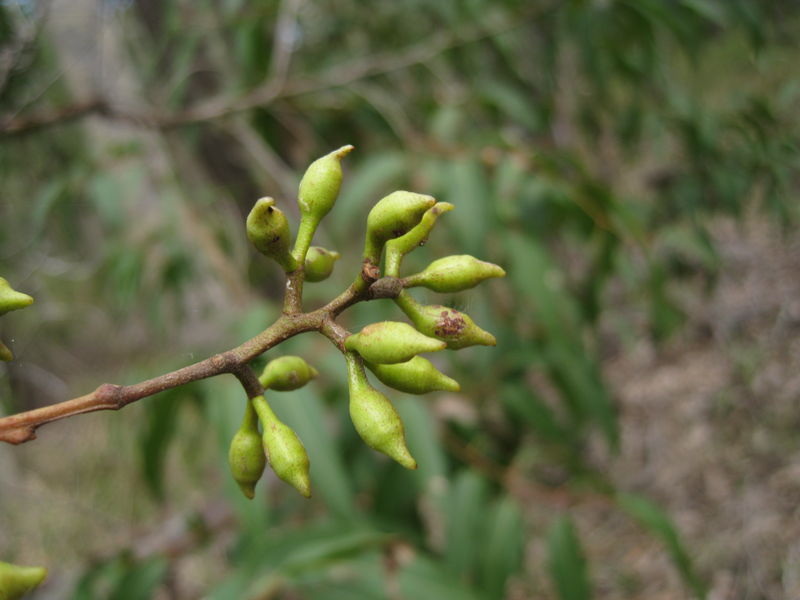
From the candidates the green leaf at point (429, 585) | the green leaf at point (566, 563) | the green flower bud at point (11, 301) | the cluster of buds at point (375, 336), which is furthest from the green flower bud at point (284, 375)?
the green leaf at point (566, 563)

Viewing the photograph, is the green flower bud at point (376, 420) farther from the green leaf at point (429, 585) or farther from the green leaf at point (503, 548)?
the green leaf at point (503, 548)

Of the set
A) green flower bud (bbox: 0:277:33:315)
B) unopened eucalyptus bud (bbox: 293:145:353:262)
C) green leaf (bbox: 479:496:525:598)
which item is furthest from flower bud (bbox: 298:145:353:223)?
green leaf (bbox: 479:496:525:598)

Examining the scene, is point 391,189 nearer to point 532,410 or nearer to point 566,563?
point 532,410

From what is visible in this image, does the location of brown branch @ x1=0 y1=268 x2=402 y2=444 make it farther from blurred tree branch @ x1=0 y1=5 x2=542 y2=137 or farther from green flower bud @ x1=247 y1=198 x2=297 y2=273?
blurred tree branch @ x1=0 y1=5 x2=542 y2=137

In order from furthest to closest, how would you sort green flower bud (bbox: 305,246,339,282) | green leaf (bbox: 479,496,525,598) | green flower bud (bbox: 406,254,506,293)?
green leaf (bbox: 479,496,525,598)
green flower bud (bbox: 305,246,339,282)
green flower bud (bbox: 406,254,506,293)

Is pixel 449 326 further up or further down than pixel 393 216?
further down

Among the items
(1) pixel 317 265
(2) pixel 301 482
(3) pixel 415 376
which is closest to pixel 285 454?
(2) pixel 301 482

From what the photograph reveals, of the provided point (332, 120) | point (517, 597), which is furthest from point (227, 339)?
point (517, 597)
